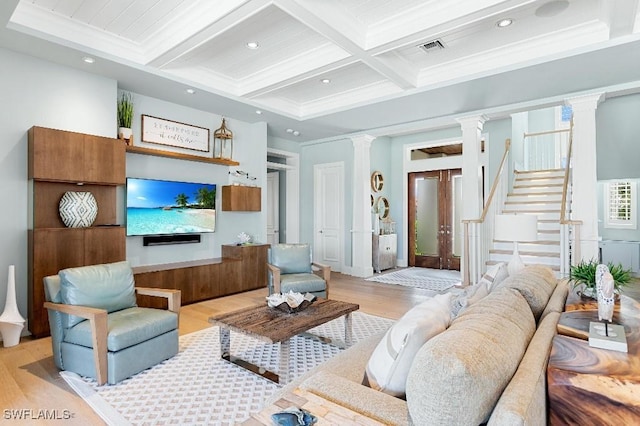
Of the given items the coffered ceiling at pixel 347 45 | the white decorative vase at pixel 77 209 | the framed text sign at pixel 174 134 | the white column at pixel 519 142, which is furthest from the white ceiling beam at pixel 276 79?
the white column at pixel 519 142

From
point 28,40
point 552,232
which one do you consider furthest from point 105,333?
point 552,232

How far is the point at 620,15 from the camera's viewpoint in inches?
117

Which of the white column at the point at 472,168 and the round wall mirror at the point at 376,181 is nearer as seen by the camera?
the white column at the point at 472,168

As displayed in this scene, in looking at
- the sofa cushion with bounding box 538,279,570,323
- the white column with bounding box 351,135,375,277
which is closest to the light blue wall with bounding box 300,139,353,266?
the white column with bounding box 351,135,375,277

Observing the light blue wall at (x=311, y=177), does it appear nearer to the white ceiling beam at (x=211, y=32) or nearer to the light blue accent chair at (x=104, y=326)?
the white ceiling beam at (x=211, y=32)

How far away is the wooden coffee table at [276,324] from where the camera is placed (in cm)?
247

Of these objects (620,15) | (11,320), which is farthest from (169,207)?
(620,15)

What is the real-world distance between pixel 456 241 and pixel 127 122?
21.2 feet

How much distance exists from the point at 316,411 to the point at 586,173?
16.0ft

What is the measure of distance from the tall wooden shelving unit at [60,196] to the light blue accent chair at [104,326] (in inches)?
36.8

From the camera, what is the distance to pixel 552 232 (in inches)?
229

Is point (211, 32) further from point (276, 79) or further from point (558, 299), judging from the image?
point (558, 299)

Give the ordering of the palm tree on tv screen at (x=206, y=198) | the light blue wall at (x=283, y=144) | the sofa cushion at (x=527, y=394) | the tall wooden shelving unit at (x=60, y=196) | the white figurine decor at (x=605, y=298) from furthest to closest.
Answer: the light blue wall at (x=283, y=144), the palm tree on tv screen at (x=206, y=198), the tall wooden shelving unit at (x=60, y=196), the white figurine decor at (x=605, y=298), the sofa cushion at (x=527, y=394)

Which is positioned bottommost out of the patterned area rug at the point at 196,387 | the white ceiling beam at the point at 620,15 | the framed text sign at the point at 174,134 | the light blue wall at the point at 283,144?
the patterned area rug at the point at 196,387
